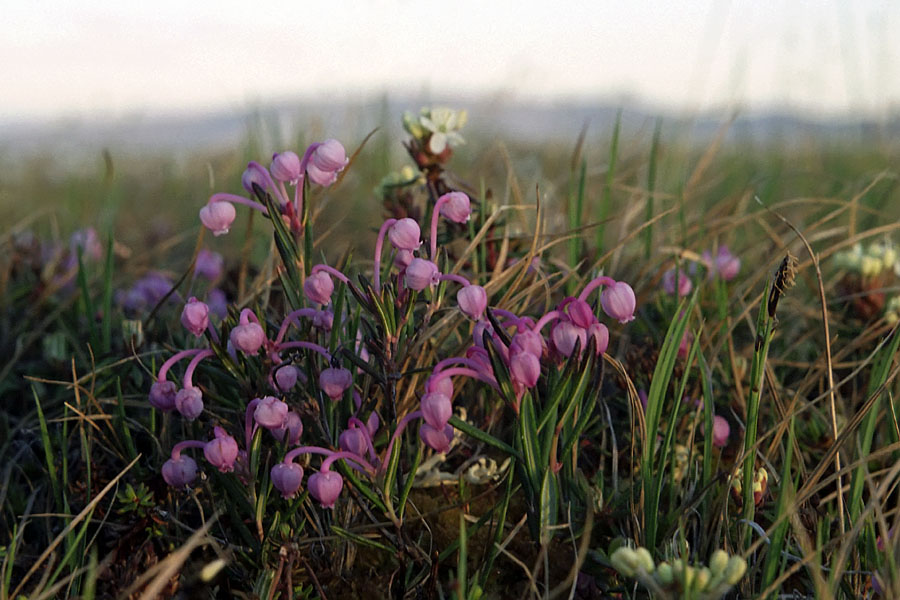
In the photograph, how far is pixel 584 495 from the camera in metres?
1.46

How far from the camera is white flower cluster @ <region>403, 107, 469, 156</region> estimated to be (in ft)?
6.34

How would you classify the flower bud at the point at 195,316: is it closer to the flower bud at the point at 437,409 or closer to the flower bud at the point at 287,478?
the flower bud at the point at 287,478

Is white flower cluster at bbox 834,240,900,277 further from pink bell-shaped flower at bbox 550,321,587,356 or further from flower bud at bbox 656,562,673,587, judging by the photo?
flower bud at bbox 656,562,673,587

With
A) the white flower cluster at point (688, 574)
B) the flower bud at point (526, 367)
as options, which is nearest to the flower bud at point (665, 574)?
the white flower cluster at point (688, 574)

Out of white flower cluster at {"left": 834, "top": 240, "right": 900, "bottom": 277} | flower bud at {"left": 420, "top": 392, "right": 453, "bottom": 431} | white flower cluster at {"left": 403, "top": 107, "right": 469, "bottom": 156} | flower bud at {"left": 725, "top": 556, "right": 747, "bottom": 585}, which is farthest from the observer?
white flower cluster at {"left": 834, "top": 240, "right": 900, "bottom": 277}

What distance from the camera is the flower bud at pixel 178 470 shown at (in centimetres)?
139

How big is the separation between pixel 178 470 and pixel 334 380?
0.33 meters

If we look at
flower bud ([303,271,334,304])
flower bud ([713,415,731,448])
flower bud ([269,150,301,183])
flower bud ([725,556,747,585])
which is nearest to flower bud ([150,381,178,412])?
flower bud ([303,271,334,304])

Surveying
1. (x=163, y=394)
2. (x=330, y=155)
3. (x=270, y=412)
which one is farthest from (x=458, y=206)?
(x=163, y=394)

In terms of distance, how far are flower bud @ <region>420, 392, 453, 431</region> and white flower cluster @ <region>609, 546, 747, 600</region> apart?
0.31 meters

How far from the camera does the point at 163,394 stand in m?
1.39

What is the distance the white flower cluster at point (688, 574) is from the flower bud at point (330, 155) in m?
0.77

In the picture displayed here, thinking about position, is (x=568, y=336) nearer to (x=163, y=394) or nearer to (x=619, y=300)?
(x=619, y=300)

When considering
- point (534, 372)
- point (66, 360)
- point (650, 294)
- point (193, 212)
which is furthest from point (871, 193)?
point (193, 212)
